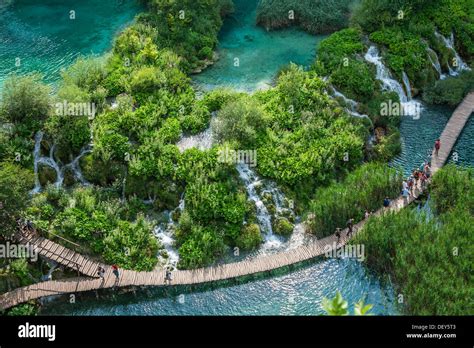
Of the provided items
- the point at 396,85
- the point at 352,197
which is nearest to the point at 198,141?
the point at 352,197

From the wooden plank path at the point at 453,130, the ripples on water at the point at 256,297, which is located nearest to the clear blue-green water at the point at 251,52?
the wooden plank path at the point at 453,130

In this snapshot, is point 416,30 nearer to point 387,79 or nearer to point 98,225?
point 387,79

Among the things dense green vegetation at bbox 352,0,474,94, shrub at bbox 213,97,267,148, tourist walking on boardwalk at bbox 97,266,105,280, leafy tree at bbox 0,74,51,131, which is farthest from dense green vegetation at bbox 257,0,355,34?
tourist walking on boardwalk at bbox 97,266,105,280

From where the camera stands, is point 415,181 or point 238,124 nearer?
point 415,181

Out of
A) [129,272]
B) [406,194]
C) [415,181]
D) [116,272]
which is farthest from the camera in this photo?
[415,181]

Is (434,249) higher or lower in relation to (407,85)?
lower
